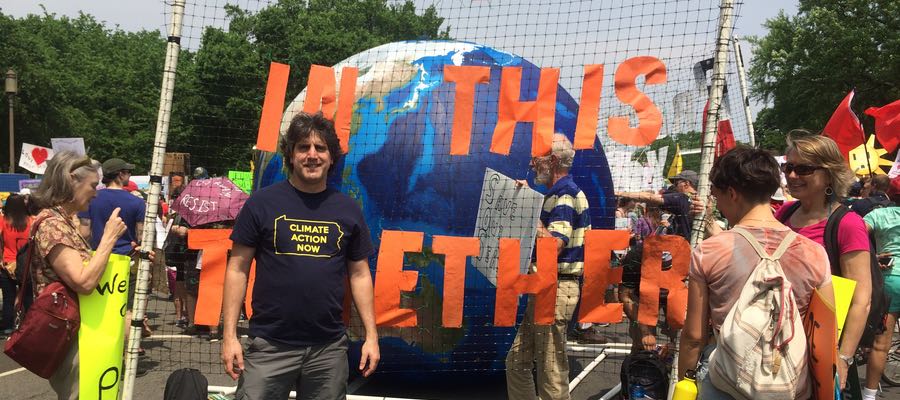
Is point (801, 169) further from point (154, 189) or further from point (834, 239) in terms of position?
point (154, 189)

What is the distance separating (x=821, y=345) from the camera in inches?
A: 93.7

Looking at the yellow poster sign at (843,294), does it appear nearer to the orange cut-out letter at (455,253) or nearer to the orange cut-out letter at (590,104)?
the orange cut-out letter at (590,104)

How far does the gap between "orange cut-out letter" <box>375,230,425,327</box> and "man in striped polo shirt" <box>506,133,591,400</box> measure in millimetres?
727

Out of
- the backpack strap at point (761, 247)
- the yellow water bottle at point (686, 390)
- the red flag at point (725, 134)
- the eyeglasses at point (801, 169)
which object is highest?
the red flag at point (725, 134)

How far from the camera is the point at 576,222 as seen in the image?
417cm

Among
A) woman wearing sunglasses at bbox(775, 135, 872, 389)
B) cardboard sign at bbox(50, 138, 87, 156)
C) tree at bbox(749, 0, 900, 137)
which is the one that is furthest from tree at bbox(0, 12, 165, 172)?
woman wearing sunglasses at bbox(775, 135, 872, 389)

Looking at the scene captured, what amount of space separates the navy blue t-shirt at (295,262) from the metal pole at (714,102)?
1.82 meters

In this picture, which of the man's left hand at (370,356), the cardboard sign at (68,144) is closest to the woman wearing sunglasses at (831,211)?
the man's left hand at (370,356)

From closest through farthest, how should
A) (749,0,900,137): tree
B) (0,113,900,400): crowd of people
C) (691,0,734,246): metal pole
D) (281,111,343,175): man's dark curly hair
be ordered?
(0,113,900,400): crowd of people → (281,111,343,175): man's dark curly hair → (691,0,734,246): metal pole → (749,0,900,137): tree

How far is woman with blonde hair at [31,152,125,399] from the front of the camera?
3.26 m

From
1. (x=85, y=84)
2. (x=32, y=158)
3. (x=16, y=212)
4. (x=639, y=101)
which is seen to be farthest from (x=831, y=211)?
(x=85, y=84)

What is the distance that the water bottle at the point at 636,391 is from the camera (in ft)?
15.4

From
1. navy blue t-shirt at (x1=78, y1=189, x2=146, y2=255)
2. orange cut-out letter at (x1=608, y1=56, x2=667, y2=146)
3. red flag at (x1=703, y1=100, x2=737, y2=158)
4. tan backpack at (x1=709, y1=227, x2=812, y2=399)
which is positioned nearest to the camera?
tan backpack at (x1=709, y1=227, x2=812, y2=399)

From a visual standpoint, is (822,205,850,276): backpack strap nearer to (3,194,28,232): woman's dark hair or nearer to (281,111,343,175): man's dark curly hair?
(281,111,343,175): man's dark curly hair
